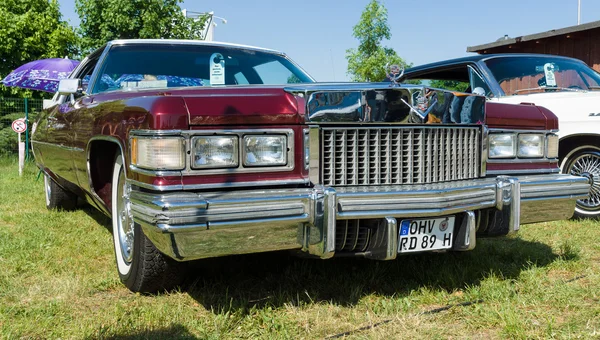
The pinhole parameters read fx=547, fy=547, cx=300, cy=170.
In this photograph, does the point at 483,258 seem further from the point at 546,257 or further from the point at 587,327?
the point at 587,327

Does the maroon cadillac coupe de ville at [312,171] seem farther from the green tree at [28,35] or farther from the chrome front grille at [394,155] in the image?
the green tree at [28,35]

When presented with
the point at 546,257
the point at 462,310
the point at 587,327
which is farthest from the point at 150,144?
the point at 546,257

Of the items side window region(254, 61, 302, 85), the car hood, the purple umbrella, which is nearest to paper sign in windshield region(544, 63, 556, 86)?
the car hood

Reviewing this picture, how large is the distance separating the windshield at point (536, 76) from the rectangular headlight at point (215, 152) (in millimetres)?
3998

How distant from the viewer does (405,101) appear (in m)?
2.76

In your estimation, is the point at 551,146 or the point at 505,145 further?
the point at 551,146

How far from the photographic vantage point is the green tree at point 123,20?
15602 millimetres

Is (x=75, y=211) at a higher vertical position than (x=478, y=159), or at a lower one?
lower

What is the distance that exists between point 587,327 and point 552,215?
871 mm

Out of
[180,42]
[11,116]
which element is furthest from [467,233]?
[11,116]

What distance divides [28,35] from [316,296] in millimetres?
16465

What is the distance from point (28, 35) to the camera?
53.9 ft

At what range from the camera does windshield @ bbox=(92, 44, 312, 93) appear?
3.88m

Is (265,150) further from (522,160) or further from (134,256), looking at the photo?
(522,160)
